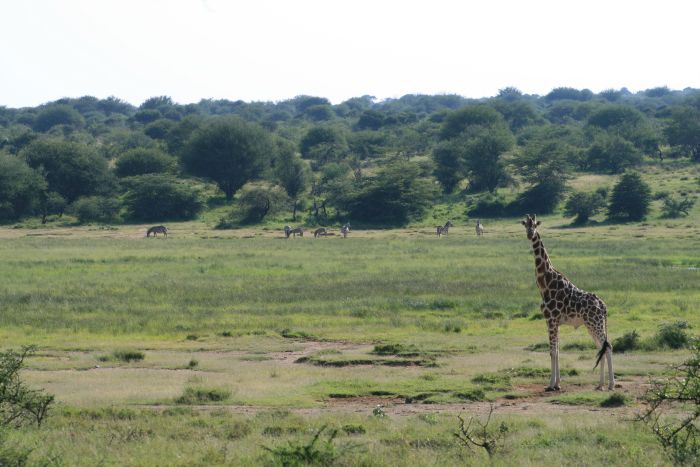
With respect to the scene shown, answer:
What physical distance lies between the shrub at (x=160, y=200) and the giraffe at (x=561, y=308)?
5643 cm

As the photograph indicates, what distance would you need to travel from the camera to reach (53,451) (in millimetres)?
11648

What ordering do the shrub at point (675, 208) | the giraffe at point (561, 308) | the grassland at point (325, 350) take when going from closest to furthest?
1. the grassland at point (325, 350)
2. the giraffe at point (561, 308)
3. the shrub at point (675, 208)

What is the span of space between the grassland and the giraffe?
2.33 ft

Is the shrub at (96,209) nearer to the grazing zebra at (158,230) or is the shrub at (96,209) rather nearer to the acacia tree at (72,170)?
the acacia tree at (72,170)

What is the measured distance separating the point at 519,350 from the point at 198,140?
214 ft

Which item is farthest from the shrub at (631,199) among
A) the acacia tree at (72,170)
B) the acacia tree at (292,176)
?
the acacia tree at (72,170)

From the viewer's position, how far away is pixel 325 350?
68.8 feet

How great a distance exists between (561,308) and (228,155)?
65.1 m

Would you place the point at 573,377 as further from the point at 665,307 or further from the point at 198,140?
the point at 198,140

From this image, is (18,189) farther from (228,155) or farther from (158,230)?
(228,155)

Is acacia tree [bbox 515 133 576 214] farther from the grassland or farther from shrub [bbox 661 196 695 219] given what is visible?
the grassland

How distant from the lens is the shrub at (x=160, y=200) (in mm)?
71000

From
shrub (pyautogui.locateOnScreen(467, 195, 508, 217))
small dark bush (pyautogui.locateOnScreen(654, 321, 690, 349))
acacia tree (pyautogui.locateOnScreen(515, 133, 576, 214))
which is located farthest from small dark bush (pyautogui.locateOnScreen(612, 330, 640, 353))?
acacia tree (pyautogui.locateOnScreen(515, 133, 576, 214))

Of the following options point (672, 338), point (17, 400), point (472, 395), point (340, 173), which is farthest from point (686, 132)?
point (17, 400)
